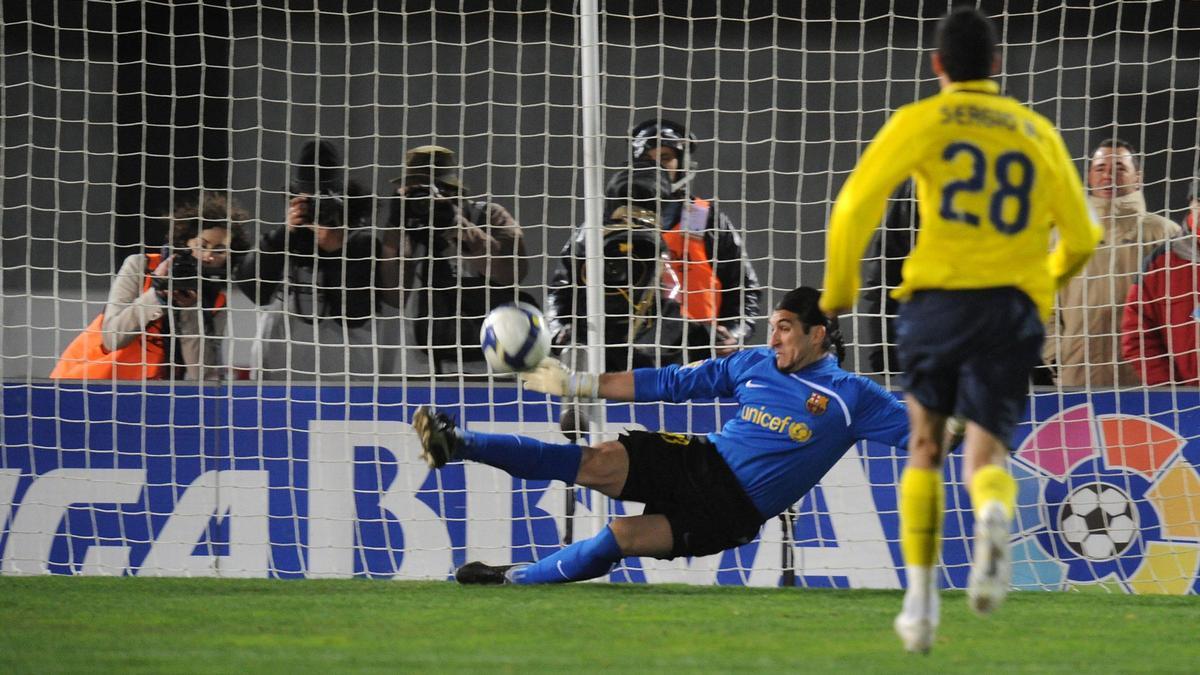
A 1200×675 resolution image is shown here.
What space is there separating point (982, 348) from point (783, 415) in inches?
84.6

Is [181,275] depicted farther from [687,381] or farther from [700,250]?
[687,381]

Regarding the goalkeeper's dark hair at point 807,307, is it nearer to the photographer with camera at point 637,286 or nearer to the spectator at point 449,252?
the photographer with camera at point 637,286

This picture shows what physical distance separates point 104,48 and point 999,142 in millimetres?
7161

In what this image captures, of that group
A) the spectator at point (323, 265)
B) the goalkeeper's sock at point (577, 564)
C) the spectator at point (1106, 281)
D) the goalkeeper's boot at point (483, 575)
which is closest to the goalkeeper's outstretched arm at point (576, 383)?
the goalkeeper's sock at point (577, 564)

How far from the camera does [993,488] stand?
380cm

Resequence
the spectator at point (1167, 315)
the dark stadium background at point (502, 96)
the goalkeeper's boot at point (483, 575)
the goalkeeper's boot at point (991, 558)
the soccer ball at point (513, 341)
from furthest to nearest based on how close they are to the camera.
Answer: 1. the dark stadium background at point (502, 96)
2. the spectator at point (1167, 315)
3. the goalkeeper's boot at point (483, 575)
4. the soccer ball at point (513, 341)
5. the goalkeeper's boot at point (991, 558)

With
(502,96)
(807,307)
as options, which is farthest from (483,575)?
(502,96)

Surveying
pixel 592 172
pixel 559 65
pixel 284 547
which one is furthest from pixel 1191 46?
pixel 284 547

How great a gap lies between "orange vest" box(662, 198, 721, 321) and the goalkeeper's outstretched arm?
135 cm

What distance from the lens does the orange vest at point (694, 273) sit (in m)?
7.46

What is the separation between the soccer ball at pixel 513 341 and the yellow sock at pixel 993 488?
7.58 ft

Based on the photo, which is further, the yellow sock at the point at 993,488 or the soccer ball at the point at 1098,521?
the soccer ball at the point at 1098,521

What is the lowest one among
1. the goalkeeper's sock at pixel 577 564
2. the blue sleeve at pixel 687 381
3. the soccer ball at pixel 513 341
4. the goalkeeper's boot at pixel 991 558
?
the goalkeeper's sock at pixel 577 564

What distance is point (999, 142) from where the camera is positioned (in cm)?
402
